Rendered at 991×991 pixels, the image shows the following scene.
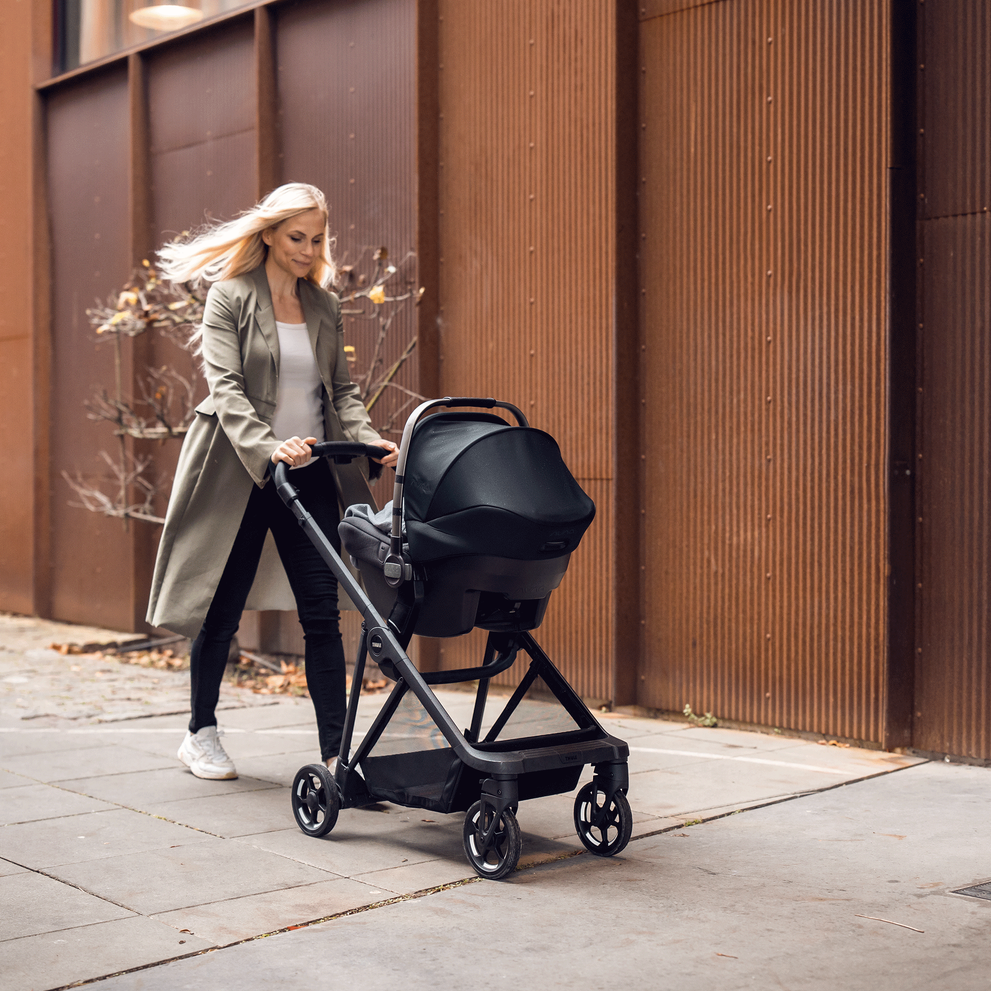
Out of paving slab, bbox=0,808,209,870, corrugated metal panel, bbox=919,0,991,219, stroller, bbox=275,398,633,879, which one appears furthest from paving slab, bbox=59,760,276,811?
corrugated metal panel, bbox=919,0,991,219

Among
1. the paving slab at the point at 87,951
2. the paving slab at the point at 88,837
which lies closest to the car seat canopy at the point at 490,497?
the paving slab at the point at 87,951

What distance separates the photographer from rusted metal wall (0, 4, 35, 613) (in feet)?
34.3

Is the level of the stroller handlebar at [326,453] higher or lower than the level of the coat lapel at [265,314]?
lower

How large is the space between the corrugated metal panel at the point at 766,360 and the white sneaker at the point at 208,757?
2239 mm

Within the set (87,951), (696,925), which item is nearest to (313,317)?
(87,951)

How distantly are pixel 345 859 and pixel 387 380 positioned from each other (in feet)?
12.6

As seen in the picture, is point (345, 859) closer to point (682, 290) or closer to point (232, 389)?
point (232, 389)

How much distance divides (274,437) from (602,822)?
1.76 metres

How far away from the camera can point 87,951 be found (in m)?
3.11

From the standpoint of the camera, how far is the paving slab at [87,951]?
2.95 metres

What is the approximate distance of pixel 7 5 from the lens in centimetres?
1059

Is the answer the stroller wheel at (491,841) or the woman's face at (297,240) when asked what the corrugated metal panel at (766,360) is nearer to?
the woman's face at (297,240)

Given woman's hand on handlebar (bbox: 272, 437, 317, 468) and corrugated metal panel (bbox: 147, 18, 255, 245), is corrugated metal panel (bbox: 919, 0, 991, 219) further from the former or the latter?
corrugated metal panel (bbox: 147, 18, 255, 245)

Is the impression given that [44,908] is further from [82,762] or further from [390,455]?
[82,762]
